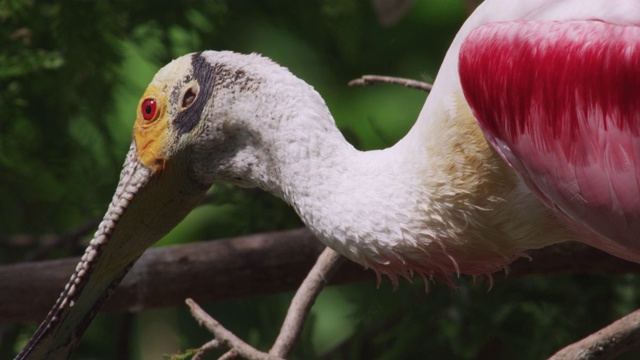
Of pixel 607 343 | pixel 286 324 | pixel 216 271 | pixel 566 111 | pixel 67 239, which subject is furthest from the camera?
pixel 67 239

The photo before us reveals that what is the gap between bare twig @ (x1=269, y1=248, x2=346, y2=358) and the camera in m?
2.75

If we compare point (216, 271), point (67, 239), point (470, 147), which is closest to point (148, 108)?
point (470, 147)

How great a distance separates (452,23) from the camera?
5352mm

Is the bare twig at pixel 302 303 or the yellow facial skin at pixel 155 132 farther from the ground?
the yellow facial skin at pixel 155 132

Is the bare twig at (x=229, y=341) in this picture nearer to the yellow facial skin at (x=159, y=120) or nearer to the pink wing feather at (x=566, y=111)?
the yellow facial skin at (x=159, y=120)

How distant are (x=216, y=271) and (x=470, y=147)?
130cm

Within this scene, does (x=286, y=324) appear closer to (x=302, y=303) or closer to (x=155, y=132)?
(x=302, y=303)

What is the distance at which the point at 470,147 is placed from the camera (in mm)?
2322

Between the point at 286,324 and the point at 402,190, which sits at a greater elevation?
the point at 402,190

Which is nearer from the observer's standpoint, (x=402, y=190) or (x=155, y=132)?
(x=402, y=190)

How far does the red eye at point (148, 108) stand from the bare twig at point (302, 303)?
0.60 metres

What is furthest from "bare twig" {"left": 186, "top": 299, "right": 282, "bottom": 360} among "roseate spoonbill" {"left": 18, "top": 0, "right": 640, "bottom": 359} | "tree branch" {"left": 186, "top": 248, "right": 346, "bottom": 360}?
"roseate spoonbill" {"left": 18, "top": 0, "right": 640, "bottom": 359}

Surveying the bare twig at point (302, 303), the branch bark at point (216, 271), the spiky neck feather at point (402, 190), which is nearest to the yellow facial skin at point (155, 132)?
the spiky neck feather at point (402, 190)

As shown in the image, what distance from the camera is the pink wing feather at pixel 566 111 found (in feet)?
7.18
